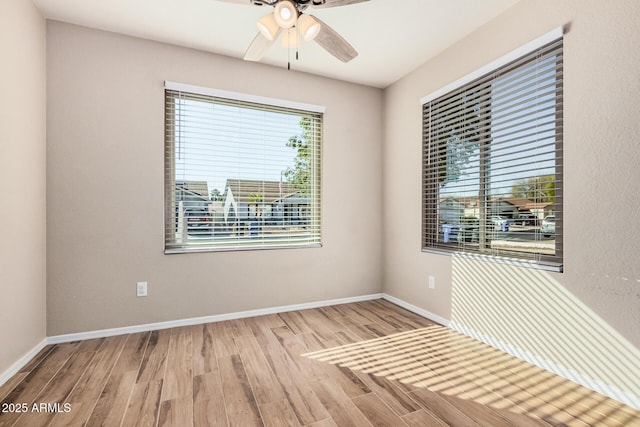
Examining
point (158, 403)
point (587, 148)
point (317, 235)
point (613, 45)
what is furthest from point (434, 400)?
point (613, 45)

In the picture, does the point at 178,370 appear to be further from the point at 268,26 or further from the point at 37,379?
the point at 268,26

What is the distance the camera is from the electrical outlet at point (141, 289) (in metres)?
2.70

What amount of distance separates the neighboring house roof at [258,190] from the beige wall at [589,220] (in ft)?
6.75

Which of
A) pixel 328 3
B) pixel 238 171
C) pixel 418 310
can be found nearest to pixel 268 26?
pixel 328 3

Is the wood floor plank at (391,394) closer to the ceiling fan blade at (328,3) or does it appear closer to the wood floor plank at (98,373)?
the wood floor plank at (98,373)

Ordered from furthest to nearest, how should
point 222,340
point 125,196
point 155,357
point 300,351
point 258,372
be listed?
point 125,196
point 222,340
point 300,351
point 155,357
point 258,372

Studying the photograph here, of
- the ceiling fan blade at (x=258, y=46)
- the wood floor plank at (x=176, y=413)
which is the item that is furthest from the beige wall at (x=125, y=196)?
the wood floor plank at (x=176, y=413)

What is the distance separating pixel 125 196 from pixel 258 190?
120 centimetres

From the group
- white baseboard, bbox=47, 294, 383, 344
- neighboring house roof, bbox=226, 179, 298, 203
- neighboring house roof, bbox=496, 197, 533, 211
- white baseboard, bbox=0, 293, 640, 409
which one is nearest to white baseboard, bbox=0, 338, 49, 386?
white baseboard, bbox=0, 293, 640, 409

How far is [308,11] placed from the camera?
7.72ft

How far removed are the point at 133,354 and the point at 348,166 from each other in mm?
2748

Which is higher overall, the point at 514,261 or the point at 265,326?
the point at 514,261

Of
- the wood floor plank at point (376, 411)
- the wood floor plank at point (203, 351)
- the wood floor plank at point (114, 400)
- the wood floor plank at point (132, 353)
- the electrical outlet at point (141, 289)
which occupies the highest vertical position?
the electrical outlet at point (141, 289)

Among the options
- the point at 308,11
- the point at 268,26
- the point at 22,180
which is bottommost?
the point at 22,180
